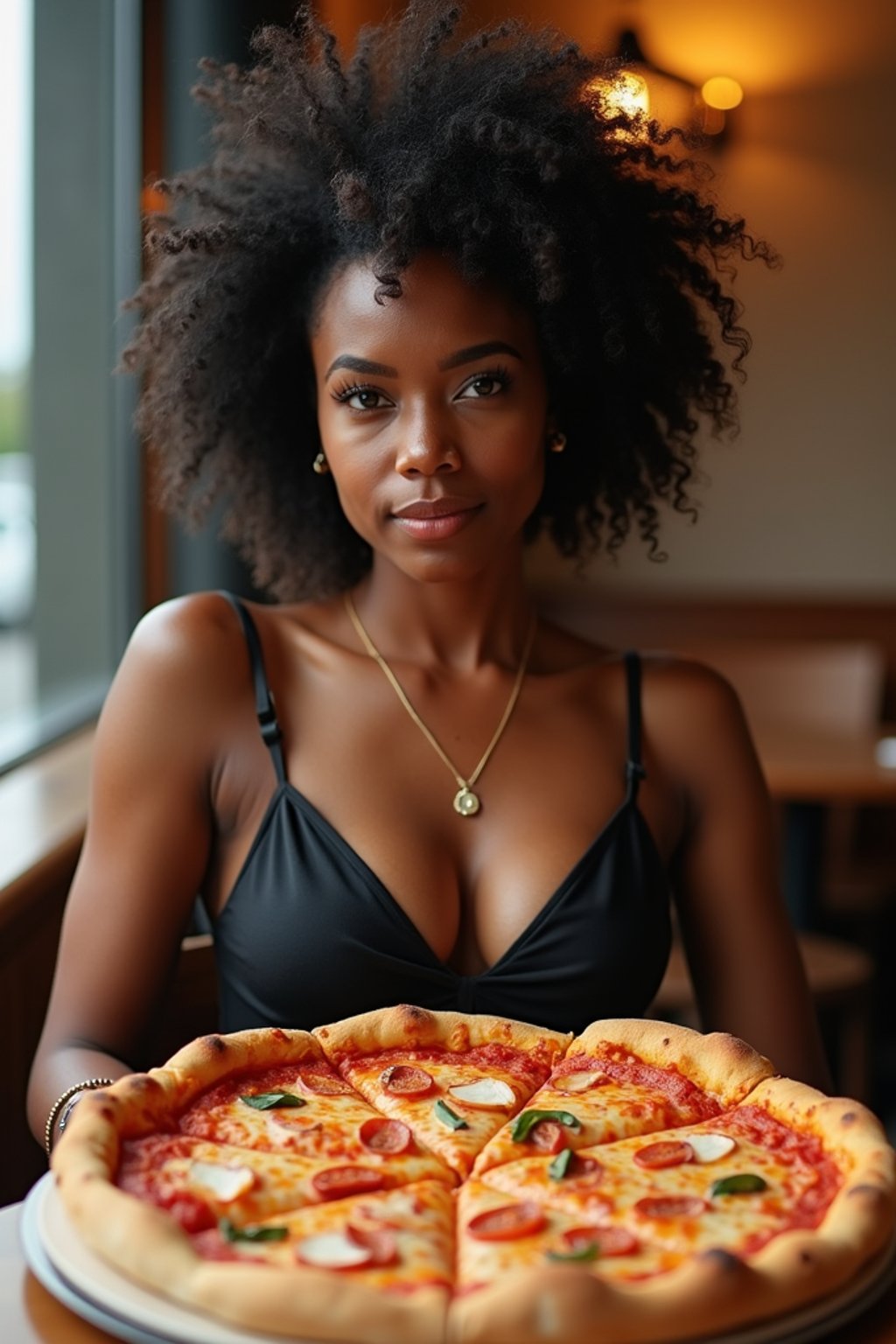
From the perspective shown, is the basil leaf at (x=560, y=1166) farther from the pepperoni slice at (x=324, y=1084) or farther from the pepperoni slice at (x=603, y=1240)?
the pepperoni slice at (x=324, y=1084)

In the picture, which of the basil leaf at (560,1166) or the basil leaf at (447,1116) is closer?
the basil leaf at (560,1166)

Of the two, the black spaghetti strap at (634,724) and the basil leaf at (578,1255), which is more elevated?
the black spaghetti strap at (634,724)

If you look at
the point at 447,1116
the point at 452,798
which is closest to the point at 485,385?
the point at 452,798

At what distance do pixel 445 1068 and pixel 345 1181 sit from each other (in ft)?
0.84

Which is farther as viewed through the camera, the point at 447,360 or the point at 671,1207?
the point at 447,360

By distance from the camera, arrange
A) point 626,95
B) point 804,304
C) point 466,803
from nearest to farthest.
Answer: point 466,803
point 626,95
point 804,304

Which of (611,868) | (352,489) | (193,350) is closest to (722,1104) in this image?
(611,868)

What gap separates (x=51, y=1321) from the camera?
38.4 inches

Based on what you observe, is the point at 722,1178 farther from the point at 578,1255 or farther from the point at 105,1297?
the point at 105,1297

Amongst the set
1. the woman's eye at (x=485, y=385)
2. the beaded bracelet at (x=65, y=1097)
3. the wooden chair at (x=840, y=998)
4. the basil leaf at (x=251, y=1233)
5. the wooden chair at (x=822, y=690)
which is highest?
the woman's eye at (x=485, y=385)

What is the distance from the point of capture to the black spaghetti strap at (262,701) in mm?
1833

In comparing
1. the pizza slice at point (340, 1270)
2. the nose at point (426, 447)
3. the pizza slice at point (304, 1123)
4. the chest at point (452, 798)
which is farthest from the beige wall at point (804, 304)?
the pizza slice at point (340, 1270)

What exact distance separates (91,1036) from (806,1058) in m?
0.89

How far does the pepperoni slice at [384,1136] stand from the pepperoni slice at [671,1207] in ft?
0.66
